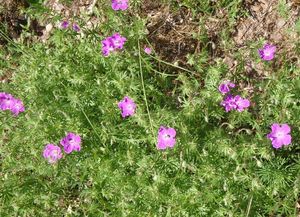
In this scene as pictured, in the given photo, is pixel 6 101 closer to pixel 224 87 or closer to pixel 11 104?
pixel 11 104

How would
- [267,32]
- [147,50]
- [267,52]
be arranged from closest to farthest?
[267,52], [147,50], [267,32]

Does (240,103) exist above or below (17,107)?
above

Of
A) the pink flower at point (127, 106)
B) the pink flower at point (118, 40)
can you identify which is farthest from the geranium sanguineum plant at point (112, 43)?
the pink flower at point (127, 106)

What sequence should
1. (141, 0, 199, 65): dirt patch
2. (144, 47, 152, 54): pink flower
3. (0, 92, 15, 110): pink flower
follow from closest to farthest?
(0, 92, 15, 110): pink flower
(144, 47, 152, 54): pink flower
(141, 0, 199, 65): dirt patch

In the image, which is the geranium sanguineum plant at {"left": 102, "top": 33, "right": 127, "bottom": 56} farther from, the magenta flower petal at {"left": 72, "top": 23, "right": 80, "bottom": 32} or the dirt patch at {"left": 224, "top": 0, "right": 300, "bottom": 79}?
the dirt patch at {"left": 224, "top": 0, "right": 300, "bottom": 79}

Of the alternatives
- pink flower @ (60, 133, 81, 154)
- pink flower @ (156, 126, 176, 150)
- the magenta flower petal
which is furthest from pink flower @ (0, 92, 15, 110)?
pink flower @ (156, 126, 176, 150)

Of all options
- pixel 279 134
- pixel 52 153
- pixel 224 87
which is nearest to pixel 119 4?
pixel 224 87

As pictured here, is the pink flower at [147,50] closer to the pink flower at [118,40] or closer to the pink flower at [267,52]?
the pink flower at [118,40]
